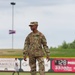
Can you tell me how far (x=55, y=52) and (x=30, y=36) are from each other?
45.6m

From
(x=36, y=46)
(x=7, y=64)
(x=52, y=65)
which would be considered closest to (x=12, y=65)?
(x=7, y=64)

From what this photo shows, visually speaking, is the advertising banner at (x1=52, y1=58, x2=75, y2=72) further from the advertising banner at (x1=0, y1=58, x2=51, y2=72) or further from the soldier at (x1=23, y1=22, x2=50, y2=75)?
the soldier at (x1=23, y1=22, x2=50, y2=75)

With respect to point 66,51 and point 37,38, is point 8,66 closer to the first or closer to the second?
point 37,38

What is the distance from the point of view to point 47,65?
3631 centimetres

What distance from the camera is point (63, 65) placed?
36812 mm

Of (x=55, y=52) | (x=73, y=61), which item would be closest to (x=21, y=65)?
(x=73, y=61)

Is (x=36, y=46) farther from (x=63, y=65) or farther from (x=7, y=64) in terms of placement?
(x=63, y=65)

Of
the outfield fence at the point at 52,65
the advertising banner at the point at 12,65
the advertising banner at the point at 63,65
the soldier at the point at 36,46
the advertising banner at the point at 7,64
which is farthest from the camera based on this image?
the advertising banner at the point at 63,65

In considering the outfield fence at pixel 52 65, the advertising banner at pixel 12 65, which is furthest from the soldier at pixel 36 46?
the outfield fence at pixel 52 65

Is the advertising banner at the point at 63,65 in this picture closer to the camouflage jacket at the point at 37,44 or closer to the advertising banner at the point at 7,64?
the advertising banner at the point at 7,64

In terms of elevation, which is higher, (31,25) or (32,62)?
(31,25)

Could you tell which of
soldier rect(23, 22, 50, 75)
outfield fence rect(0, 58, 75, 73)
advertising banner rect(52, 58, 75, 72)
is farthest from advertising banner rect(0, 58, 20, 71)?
soldier rect(23, 22, 50, 75)

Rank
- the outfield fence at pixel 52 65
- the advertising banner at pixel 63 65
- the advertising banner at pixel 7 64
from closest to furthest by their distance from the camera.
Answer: the advertising banner at pixel 7 64 → the outfield fence at pixel 52 65 → the advertising banner at pixel 63 65

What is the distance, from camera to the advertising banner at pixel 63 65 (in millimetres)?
36656
